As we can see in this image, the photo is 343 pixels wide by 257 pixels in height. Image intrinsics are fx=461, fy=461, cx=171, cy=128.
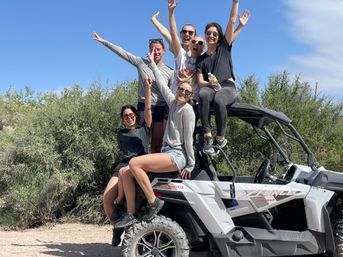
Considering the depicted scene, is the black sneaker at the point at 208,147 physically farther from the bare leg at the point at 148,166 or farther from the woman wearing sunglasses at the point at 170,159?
the bare leg at the point at 148,166

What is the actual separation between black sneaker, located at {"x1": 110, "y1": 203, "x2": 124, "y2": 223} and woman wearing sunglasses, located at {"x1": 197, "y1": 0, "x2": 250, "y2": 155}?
4.34 ft

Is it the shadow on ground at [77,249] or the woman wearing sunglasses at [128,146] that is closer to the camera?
the woman wearing sunglasses at [128,146]

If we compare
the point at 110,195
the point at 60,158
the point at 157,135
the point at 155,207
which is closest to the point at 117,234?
the point at 110,195

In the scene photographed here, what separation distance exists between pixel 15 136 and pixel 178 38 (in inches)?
198

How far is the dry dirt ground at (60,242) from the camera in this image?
6.50 meters

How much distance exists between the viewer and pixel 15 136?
31.5 feet

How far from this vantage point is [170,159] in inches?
199

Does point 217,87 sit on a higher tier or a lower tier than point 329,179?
higher

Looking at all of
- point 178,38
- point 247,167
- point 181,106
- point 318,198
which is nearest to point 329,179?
point 318,198

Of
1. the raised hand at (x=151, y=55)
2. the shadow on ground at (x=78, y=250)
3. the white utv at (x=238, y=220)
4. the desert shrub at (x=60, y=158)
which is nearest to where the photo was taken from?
the white utv at (x=238, y=220)

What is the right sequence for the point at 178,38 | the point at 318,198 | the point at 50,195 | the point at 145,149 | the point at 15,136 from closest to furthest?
the point at 318,198
the point at 145,149
the point at 178,38
the point at 50,195
the point at 15,136

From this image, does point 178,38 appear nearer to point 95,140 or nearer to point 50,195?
point 95,140

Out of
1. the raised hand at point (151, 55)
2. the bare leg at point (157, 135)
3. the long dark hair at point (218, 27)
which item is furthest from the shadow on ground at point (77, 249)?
the long dark hair at point (218, 27)

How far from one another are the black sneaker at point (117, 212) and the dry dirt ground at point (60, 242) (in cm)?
113
